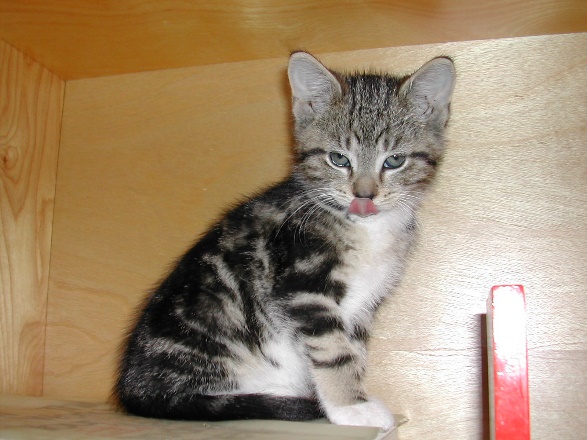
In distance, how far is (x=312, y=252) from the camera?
1.49 meters

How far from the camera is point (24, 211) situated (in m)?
1.87

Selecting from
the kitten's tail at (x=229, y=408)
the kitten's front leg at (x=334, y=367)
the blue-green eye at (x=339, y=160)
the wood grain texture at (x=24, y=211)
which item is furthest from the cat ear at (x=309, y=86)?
the wood grain texture at (x=24, y=211)

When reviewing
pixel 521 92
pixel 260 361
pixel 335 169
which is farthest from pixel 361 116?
pixel 260 361

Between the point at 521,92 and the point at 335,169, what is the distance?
2.02 ft

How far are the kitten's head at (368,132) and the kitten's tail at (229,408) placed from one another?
0.46 m

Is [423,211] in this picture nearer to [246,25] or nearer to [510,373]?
[246,25]

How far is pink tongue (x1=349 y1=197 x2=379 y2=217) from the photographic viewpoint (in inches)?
58.3

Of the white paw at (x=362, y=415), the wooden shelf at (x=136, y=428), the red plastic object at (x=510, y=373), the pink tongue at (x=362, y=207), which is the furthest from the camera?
the pink tongue at (x=362, y=207)

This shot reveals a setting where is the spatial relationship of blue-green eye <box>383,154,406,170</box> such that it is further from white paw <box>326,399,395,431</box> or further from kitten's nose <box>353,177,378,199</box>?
white paw <box>326,399,395,431</box>

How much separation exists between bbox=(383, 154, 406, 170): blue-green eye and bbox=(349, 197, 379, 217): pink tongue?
12 cm

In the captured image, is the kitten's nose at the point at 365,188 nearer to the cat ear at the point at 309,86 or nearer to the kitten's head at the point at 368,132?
the kitten's head at the point at 368,132

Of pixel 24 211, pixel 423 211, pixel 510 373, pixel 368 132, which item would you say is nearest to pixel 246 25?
pixel 368 132

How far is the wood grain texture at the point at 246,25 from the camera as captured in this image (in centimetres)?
160

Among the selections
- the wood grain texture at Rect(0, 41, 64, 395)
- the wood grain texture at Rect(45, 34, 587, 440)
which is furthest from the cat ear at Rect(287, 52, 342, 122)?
the wood grain texture at Rect(0, 41, 64, 395)
